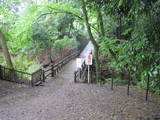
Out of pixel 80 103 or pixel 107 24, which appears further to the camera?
pixel 107 24

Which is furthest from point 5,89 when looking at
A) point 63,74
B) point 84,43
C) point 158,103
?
point 84,43

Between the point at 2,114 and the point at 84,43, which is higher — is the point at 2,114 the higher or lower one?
the lower one

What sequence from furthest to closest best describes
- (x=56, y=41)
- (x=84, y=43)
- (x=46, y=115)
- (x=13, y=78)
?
(x=84, y=43), (x=56, y=41), (x=13, y=78), (x=46, y=115)

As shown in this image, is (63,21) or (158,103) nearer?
(158,103)

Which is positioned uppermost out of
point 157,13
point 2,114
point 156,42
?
point 157,13

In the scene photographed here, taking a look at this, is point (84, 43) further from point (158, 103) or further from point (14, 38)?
point (158, 103)

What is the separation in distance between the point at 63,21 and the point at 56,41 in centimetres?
242

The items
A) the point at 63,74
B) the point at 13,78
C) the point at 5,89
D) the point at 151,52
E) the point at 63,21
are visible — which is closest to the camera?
the point at 151,52

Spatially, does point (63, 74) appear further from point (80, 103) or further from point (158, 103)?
point (158, 103)

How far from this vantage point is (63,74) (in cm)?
1250

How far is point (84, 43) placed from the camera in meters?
24.2

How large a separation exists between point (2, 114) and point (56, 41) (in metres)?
11.5

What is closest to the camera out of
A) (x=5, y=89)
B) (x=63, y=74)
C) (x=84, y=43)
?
(x=5, y=89)

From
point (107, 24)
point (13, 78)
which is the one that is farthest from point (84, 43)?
point (13, 78)
